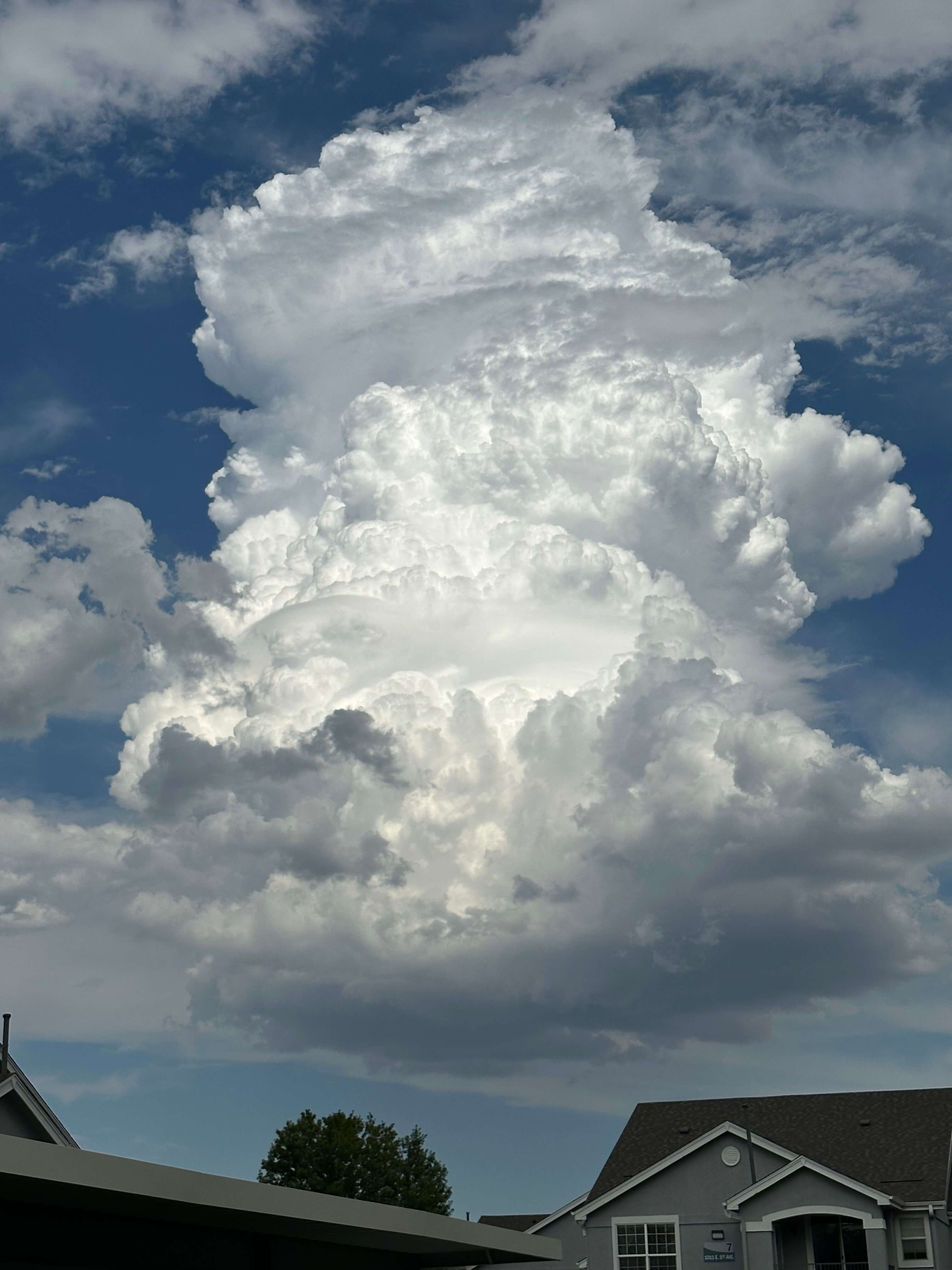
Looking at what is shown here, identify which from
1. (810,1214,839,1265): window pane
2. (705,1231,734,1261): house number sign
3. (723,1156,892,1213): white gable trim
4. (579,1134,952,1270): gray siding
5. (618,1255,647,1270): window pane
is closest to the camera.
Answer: (723,1156,892,1213): white gable trim

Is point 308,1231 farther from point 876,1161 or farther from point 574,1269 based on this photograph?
point 876,1161

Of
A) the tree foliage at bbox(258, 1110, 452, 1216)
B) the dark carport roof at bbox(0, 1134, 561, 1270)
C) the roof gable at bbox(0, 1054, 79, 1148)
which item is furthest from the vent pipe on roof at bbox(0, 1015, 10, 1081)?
the tree foliage at bbox(258, 1110, 452, 1216)

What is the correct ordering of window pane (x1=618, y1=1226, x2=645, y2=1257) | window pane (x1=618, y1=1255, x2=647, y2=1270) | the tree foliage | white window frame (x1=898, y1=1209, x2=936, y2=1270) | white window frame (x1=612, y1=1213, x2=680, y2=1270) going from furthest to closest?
the tree foliage < window pane (x1=618, y1=1226, x2=645, y2=1257) < window pane (x1=618, y1=1255, x2=647, y2=1270) < white window frame (x1=612, y1=1213, x2=680, y2=1270) < white window frame (x1=898, y1=1209, x2=936, y2=1270)

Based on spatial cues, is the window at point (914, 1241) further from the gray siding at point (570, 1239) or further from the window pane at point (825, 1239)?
the gray siding at point (570, 1239)

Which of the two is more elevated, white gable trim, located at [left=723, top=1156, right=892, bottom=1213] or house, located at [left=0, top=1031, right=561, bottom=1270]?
white gable trim, located at [left=723, top=1156, right=892, bottom=1213]

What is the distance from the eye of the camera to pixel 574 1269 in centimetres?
4322

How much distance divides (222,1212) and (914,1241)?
33527 millimetres

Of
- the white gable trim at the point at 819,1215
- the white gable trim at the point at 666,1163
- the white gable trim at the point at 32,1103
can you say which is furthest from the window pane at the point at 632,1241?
the white gable trim at the point at 32,1103

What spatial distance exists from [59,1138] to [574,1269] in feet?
72.6

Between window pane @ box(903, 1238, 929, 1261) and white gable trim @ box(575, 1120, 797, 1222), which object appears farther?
white gable trim @ box(575, 1120, 797, 1222)

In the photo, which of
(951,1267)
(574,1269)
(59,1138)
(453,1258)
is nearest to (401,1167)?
(574,1269)

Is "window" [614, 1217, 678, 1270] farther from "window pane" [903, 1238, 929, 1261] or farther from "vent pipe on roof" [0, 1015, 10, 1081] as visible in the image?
"vent pipe on roof" [0, 1015, 10, 1081]

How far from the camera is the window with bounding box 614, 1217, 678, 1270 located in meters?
42.6

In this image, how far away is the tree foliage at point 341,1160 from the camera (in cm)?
7606
